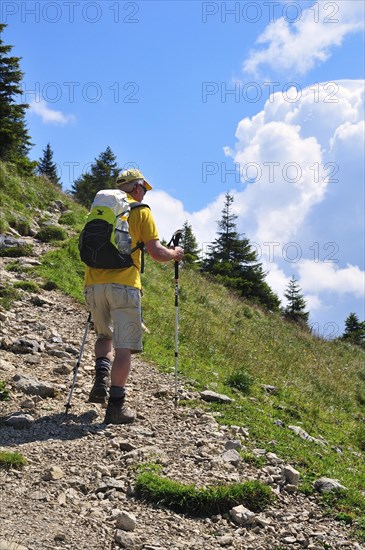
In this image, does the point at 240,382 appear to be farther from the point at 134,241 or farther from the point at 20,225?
the point at 20,225

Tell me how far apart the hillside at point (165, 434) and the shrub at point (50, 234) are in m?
2.14

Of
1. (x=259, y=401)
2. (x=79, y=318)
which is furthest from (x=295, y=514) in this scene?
(x=79, y=318)

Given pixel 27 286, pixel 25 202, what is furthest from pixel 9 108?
pixel 27 286

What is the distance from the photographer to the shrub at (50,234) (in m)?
18.0

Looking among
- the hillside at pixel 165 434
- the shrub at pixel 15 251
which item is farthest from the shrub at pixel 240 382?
the shrub at pixel 15 251

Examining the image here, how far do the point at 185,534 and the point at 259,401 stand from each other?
541cm

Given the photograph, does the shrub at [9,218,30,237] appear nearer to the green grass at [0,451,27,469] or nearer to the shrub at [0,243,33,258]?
the shrub at [0,243,33,258]

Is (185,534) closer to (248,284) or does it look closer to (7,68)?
(7,68)

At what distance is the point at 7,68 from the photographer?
91.8ft

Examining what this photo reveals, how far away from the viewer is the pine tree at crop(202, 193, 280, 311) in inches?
1489

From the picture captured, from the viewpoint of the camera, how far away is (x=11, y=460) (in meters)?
4.98

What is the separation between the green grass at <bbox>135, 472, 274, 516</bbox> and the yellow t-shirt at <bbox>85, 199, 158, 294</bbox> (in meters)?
2.30

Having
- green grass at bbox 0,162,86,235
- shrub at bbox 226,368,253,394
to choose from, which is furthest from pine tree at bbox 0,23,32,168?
shrub at bbox 226,368,253,394

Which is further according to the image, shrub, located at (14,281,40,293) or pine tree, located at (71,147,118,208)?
pine tree, located at (71,147,118,208)
